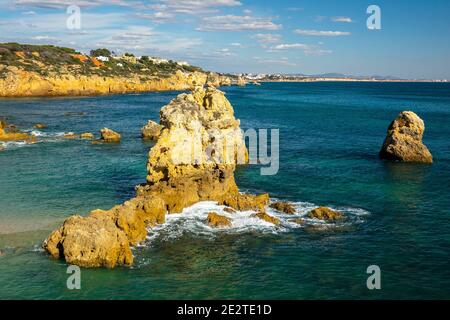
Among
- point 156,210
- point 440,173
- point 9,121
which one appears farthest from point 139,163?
point 9,121

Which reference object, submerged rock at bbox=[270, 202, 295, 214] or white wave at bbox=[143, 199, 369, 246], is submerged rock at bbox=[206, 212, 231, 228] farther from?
submerged rock at bbox=[270, 202, 295, 214]

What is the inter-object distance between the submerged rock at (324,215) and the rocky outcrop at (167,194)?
9.99 ft

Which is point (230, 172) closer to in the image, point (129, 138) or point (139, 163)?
point (139, 163)

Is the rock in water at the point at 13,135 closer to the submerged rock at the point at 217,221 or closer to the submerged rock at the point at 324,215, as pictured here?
the submerged rock at the point at 217,221

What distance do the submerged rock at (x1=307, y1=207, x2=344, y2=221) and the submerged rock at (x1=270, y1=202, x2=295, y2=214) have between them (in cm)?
144

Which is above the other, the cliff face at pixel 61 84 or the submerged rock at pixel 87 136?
the cliff face at pixel 61 84

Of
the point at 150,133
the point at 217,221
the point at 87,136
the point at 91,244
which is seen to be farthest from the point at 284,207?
the point at 87,136

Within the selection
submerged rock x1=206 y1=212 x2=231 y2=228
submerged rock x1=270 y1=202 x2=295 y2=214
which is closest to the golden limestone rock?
submerged rock x1=206 y1=212 x2=231 y2=228

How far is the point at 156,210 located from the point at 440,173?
30196 mm

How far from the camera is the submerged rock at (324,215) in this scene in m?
32.7

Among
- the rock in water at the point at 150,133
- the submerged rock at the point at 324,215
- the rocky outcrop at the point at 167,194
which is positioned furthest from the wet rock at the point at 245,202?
the rock in water at the point at 150,133

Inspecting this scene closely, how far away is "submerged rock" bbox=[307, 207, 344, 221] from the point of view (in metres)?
32.7

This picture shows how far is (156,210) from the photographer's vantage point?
31.0m

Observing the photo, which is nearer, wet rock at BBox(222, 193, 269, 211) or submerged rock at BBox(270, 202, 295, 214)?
submerged rock at BBox(270, 202, 295, 214)
